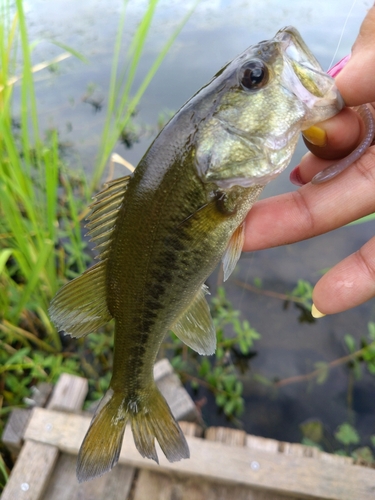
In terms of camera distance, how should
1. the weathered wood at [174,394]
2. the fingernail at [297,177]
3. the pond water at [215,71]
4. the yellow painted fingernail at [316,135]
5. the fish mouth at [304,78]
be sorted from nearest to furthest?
the fish mouth at [304,78] < the yellow painted fingernail at [316,135] < the fingernail at [297,177] < the weathered wood at [174,394] < the pond water at [215,71]

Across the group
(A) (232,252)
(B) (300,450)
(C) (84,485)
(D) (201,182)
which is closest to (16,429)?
(C) (84,485)

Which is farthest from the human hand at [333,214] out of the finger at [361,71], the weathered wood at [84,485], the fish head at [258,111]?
the weathered wood at [84,485]

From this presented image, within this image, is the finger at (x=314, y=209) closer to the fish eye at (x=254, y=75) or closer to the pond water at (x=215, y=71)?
the fish eye at (x=254, y=75)

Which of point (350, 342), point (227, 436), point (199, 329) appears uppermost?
point (199, 329)

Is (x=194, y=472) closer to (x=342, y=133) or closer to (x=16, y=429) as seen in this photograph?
(x=16, y=429)

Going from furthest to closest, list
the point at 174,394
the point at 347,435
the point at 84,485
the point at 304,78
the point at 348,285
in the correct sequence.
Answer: the point at 347,435 → the point at 174,394 → the point at 84,485 → the point at 348,285 → the point at 304,78

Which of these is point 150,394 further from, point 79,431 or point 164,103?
point 164,103

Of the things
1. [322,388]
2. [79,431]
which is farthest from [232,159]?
[322,388]
